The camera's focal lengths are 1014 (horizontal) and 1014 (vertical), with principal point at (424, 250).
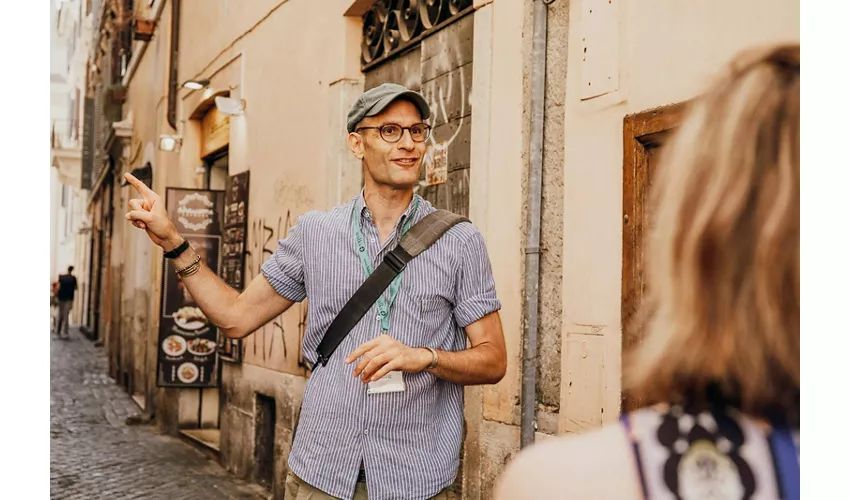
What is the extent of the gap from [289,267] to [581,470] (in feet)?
3.09

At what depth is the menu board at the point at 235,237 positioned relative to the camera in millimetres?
6762

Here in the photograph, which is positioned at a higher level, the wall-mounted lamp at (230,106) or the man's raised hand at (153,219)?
the wall-mounted lamp at (230,106)

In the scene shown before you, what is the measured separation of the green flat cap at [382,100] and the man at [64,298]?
116 inches

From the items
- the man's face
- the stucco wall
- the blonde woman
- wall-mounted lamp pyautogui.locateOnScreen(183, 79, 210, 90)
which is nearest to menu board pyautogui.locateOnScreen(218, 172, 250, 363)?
wall-mounted lamp pyautogui.locateOnScreen(183, 79, 210, 90)

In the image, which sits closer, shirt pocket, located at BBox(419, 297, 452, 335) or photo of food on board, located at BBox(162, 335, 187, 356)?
shirt pocket, located at BBox(419, 297, 452, 335)

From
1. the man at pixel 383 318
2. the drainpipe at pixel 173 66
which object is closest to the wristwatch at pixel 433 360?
the man at pixel 383 318

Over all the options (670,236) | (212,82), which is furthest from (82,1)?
(670,236)

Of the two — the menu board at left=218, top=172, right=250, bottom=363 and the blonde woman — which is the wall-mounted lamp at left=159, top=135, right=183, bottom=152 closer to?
the menu board at left=218, top=172, right=250, bottom=363

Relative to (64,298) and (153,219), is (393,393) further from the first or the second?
(64,298)

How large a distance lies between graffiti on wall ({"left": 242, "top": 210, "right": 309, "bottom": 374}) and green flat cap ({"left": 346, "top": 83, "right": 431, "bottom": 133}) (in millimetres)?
3251

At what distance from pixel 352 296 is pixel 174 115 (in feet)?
16.5

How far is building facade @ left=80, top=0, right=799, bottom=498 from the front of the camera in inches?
118

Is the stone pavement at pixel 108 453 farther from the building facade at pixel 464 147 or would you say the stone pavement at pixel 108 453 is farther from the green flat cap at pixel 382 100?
the green flat cap at pixel 382 100

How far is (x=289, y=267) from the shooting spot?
2.70 m
